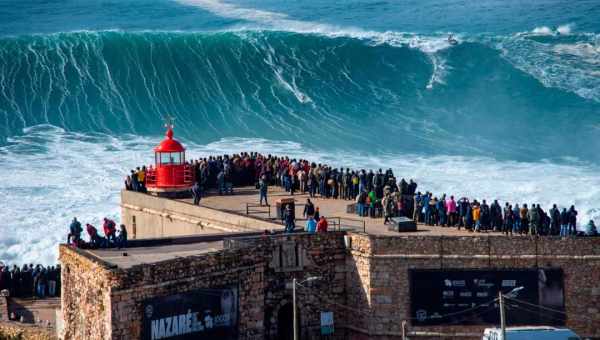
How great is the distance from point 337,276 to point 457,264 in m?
3.26

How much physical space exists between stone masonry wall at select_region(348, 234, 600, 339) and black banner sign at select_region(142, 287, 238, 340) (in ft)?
12.1

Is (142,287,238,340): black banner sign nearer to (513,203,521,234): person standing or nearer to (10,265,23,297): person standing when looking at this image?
(513,203,521,234): person standing

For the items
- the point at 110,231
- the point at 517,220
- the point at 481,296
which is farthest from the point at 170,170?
the point at 481,296

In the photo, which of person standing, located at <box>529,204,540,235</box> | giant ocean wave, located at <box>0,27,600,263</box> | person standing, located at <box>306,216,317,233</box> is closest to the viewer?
person standing, located at <box>529,204,540,235</box>

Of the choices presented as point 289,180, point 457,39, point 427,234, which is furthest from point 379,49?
point 427,234

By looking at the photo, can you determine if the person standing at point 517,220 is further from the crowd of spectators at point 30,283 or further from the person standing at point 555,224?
the crowd of spectators at point 30,283

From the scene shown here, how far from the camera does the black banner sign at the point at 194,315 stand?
120 feet

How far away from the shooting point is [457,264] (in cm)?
3872

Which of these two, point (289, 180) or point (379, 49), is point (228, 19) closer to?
point (379, 49)

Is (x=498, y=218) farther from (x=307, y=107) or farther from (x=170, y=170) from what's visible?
(x=307, y=107)

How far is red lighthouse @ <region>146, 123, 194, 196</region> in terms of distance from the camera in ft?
155

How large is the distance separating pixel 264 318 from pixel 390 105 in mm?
37080

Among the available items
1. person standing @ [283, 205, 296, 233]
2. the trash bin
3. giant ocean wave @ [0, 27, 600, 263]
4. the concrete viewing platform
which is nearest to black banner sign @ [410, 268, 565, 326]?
the concrete viewing platform

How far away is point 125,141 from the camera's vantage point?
6894cm
